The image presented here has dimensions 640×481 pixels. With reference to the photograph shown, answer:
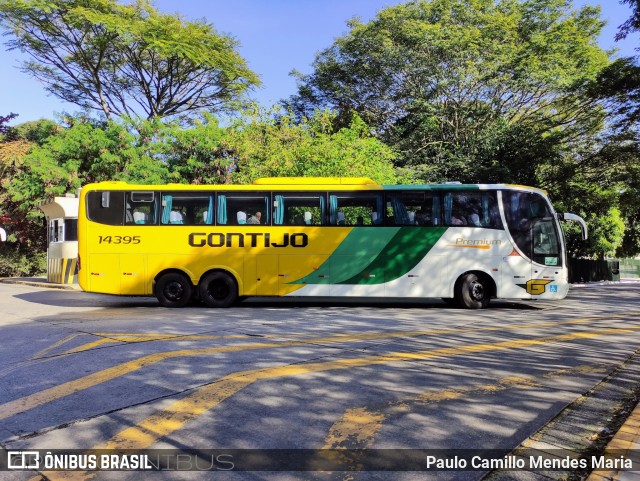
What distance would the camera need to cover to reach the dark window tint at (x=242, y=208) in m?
13.4

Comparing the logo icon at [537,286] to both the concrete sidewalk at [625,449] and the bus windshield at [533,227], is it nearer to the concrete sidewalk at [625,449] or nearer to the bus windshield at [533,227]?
the bus windshield at [533,227]

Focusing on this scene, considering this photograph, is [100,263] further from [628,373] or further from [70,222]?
[628,373]

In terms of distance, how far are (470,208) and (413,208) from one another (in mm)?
1531

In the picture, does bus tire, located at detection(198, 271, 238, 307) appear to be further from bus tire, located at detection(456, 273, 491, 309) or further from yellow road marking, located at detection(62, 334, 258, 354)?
bus tire, located at detection(456, 273, 491, 309)

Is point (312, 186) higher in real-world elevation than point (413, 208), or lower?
higher

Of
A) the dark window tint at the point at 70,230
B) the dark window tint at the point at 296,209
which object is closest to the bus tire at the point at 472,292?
the dark window tint at the point at 296,209

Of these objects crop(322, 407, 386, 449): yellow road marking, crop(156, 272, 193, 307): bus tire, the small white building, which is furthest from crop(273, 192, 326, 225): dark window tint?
the small white building

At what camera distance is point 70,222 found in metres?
21.9

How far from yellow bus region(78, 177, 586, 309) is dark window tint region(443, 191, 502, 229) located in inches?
1.1

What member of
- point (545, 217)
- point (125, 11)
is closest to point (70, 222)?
point (125, 11)

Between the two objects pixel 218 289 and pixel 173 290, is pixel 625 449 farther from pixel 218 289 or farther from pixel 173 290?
pixel 173 290

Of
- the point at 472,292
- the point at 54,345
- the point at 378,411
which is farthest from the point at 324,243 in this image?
the point at 378,411

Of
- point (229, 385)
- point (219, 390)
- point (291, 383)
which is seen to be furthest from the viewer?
point (291, 383)

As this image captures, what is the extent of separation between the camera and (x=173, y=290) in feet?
43.7
